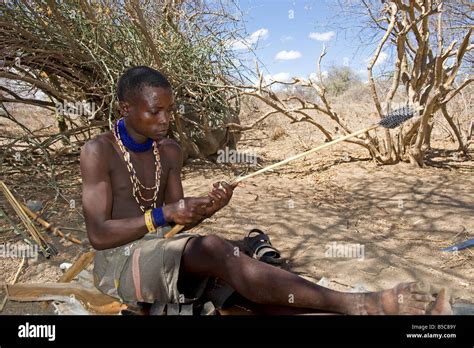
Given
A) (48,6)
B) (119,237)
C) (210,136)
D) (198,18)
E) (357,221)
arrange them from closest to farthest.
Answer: (119,237), (357,221), (48,6), (198,18), (210,136)

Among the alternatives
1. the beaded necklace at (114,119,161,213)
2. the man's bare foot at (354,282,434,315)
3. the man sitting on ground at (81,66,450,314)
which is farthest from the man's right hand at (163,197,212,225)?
the man's bare foot at (354,282,434,315)

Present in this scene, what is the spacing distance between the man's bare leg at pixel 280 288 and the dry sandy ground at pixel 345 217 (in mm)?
575

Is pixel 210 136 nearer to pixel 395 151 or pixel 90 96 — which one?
pixel 90 96

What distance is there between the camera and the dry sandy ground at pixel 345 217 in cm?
244

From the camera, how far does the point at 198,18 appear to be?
504 cm

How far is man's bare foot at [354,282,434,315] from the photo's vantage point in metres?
1.48

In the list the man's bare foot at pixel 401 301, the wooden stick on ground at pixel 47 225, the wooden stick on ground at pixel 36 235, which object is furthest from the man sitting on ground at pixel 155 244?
the wooden stick on ground at pixel 47 225

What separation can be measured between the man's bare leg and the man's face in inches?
20.5

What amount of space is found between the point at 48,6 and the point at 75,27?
0.41 m

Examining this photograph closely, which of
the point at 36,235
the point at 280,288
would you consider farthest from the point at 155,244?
the point at 36,235

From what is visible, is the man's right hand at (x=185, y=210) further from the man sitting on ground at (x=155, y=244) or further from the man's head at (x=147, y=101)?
the man's head at (x=147, y=101)

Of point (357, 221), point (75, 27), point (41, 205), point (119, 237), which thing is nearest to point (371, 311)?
point (119, 237)

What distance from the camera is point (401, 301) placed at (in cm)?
149

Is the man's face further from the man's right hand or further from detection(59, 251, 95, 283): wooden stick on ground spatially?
detection(59, 251, 95, 283): wooden stick on ground
